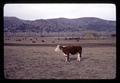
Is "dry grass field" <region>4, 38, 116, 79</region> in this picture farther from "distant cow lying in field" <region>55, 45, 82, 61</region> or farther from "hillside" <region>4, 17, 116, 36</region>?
"hillside" <region>4, 17, 116, 36</region>

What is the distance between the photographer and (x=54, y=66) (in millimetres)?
2996

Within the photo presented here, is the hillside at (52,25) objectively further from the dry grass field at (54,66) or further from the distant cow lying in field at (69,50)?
the distant cow lying in field at (69,50)

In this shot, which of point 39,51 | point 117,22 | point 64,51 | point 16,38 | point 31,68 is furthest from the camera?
point 39,51

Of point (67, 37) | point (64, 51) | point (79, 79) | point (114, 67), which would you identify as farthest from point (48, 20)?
point (114, 67)

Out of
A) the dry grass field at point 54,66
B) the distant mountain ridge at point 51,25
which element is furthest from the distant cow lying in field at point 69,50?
the distant mountain ridge at point 51,25

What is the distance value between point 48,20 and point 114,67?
3.65ft

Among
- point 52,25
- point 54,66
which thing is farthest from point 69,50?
point 52,25

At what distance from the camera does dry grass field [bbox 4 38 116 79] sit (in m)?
2.52

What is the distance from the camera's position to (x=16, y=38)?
8.51 ft

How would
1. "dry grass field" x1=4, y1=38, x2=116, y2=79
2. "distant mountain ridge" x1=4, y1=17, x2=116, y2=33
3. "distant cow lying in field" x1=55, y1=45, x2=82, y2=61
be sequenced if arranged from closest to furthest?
"dry grass field" x1=4, y1=38, x2=116, y2=79 < "distant mountain ridge" x1=4, y1=17, x2=116, y2=33 < "distant cow lying in field" x1=55, y1=45, x2=82, y2=61

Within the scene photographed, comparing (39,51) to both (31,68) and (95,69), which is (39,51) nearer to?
(31,68)

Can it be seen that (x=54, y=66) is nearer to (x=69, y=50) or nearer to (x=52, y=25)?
(x=69, y=50)

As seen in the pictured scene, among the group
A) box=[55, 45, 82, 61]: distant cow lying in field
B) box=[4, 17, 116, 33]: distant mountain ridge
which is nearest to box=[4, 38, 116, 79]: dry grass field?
box=[55, 45, 82, 61]: distant cow lying in field

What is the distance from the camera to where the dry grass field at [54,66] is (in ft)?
8.25
